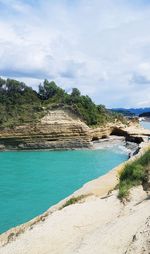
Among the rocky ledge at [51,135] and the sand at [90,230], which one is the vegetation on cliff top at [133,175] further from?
the rocky ledge at [51,135]

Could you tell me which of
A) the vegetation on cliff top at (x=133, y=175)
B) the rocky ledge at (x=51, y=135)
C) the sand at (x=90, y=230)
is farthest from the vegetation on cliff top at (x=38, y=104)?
the sand at (x=90, y=230)

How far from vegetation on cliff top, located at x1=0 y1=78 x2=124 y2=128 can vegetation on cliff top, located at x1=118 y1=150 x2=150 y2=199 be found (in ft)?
145

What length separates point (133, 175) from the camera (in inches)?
655

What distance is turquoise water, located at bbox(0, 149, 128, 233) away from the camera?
23844mm

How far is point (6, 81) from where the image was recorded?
71.4 meters

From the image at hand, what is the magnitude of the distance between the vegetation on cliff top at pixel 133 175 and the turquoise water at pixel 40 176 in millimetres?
6153

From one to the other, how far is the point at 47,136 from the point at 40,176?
23043 millimetres

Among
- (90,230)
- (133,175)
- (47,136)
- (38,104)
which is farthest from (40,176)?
(38,104)

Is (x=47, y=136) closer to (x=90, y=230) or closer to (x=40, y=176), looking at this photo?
(x=40, y=176)

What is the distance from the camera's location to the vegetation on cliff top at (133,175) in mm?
15453

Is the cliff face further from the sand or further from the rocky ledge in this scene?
the sand

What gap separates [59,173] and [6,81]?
3654cm

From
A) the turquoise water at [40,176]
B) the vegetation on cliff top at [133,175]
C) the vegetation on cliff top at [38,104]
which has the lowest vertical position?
the turquoise water at [40,176]

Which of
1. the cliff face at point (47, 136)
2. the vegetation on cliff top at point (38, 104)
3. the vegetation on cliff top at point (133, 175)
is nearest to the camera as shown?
the vegetation on cliff top at point (133, 175)
